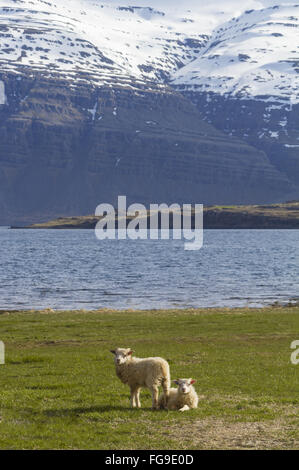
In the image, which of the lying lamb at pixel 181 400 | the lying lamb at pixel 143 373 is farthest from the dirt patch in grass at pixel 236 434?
the lying lamb at pixel 143 373

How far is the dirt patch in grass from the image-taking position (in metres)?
19.2

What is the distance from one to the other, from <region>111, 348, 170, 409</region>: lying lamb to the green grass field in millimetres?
620

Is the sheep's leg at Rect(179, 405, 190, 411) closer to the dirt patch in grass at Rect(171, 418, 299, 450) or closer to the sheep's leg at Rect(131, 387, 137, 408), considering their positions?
the dirt patch in grass at Rect(171, 418, 299, 450)

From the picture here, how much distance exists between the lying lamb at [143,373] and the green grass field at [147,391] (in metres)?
0.62

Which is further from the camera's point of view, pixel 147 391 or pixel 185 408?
pixel 147 391

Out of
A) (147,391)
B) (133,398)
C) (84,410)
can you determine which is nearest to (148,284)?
(147,391)

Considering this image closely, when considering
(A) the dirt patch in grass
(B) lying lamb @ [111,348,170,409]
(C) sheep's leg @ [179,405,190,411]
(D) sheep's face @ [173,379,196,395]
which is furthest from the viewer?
(C) sheep's leg @ [179,405,190,411]

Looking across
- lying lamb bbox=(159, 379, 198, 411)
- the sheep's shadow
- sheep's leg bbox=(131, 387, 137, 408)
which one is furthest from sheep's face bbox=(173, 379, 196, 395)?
sheep's leg bbox=(131, 387, 137, 408)

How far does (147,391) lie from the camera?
2722cm

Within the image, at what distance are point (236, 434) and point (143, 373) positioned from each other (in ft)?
13.1

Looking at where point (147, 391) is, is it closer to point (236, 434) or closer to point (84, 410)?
point (84, 410)

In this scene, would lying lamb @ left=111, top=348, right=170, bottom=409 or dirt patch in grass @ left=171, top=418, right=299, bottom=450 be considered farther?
lying lamb @ left=111, top=348, right=170, bottom=409

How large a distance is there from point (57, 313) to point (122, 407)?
39.7 m
